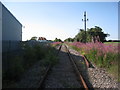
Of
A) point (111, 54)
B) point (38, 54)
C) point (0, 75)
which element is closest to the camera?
point (0, 75)

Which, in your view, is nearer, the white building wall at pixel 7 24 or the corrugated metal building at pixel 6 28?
the corrugated metal building at pixel 6 28

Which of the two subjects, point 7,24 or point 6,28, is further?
point 7,24

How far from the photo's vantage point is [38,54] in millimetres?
14320

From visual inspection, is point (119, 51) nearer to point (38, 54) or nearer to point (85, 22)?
point (38, 54)

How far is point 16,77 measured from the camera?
22.4ft

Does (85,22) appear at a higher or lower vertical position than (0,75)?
higher

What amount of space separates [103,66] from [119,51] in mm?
1483

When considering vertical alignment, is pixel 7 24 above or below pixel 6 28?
above

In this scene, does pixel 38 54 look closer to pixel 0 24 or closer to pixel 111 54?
pixel 0 24

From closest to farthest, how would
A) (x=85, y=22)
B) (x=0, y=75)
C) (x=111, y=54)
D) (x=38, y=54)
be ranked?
(x=0, y=75)
(x=111, y=54)
(x=38, y=54)
(x=85, y=22)

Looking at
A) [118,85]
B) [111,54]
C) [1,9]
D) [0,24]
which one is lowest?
[118,85]

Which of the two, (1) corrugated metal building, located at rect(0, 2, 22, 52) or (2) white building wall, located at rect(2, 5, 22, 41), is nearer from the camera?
(1) corrugated metal building, located at rect(0, 2, 22, 52)

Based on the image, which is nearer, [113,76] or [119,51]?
[113,76]

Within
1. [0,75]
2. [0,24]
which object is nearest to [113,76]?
[0,75]
